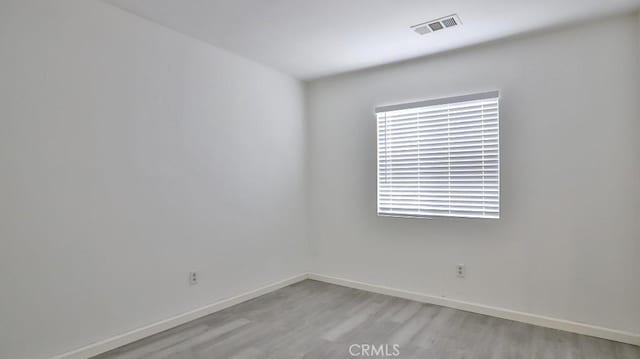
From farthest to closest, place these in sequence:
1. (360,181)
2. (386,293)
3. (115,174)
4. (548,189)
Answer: (360,181) → (386,293) → (548,189) → (115,174)

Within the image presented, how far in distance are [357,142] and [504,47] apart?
1.73 metres

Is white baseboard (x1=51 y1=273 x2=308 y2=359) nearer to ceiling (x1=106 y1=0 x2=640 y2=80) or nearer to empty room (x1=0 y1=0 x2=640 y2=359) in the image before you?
empty room (x1=0 y1=0 x2=640 y2=359)

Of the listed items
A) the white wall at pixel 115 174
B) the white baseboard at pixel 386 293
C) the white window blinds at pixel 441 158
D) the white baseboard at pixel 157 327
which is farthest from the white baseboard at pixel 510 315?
the white wall at pixel 115 174

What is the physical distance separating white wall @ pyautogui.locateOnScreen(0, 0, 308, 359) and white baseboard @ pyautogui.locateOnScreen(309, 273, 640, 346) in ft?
4.17

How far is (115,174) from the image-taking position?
2.67 metres

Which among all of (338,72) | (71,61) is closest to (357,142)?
(338,72)

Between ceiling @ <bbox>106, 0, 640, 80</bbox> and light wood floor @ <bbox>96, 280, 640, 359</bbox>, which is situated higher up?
ceiling @ <bbox>106, 0, 640, 80</bbox>

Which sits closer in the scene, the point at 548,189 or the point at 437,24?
the point at 437,24

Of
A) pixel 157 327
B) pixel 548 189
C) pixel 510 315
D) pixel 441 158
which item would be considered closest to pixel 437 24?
pixel 441 158

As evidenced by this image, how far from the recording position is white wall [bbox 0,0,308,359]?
222 centimetres

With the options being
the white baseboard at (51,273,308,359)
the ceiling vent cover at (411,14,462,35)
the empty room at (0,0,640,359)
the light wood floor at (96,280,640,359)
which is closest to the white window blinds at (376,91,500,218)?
the empty room at (0,0,640,359)

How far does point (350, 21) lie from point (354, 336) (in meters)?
2.51

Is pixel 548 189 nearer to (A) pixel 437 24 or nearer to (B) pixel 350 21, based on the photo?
(A) pixel 437 24

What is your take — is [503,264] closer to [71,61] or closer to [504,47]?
[504,47]
